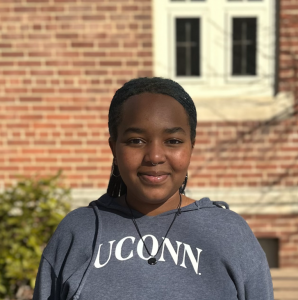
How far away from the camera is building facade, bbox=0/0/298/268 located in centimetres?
486

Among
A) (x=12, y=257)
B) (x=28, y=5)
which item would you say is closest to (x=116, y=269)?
(x=12, y=257)

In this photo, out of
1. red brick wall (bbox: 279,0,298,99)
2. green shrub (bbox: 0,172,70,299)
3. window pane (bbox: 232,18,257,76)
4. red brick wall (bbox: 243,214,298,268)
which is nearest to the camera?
green shrub (bbox: 0,172,70,299)

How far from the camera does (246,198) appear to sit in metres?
4.92

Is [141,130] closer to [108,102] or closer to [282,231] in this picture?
[108,102]

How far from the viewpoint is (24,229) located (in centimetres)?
395

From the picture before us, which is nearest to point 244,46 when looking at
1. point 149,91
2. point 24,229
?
point 24,229

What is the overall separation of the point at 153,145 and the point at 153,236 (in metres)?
0.32

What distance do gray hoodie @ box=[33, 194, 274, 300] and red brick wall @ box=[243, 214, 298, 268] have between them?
366 centimetres

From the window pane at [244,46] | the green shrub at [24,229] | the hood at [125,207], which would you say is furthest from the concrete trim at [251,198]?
the hood at [125,207]

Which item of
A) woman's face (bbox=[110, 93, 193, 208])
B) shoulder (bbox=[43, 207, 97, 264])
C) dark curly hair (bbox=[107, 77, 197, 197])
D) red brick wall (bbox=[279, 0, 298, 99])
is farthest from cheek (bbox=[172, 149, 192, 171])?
red brick wall (bbox=[279, 0, 298, 99])

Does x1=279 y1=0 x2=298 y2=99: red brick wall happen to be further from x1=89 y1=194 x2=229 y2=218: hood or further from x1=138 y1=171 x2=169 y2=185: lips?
x1=138 y1=171 x2=169 y2=185: lips

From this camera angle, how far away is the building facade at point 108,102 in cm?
486

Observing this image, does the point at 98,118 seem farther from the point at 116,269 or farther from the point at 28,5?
the point at 116,269

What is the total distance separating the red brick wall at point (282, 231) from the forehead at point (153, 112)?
3.78m
